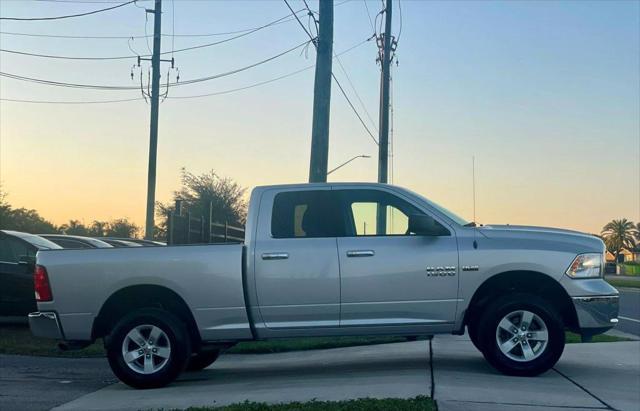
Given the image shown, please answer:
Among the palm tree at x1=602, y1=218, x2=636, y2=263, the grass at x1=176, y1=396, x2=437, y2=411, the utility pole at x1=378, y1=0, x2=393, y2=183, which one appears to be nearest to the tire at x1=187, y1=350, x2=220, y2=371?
the grass at x1=176, y1=396, x2=437, y2=411

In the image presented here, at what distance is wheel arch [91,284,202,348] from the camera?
26.1 ft

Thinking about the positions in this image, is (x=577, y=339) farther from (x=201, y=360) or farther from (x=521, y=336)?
(x=201, y=360)

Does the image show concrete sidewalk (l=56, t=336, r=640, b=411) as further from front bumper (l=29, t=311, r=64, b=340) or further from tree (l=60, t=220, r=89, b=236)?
tree (l=60, t=220, r=89, b=236)

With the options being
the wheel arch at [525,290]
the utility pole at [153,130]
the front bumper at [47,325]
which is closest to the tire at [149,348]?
the front bumper at [47,325]

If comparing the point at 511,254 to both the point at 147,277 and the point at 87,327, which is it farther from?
the point at 87,327

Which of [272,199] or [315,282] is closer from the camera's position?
[315,282]

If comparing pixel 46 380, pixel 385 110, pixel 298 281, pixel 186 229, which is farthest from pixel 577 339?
pixel 385 110

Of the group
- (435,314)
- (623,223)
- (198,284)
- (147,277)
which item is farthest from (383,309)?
(623,223)

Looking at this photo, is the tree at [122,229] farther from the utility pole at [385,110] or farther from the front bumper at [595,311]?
the front bumper at [595,311]

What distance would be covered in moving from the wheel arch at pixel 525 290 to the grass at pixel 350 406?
185 cm

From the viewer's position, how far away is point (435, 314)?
25.5 feet

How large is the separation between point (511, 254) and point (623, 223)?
319 ft

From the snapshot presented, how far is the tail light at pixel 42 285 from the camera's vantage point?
7926 mm

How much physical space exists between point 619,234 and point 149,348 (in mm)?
98927
